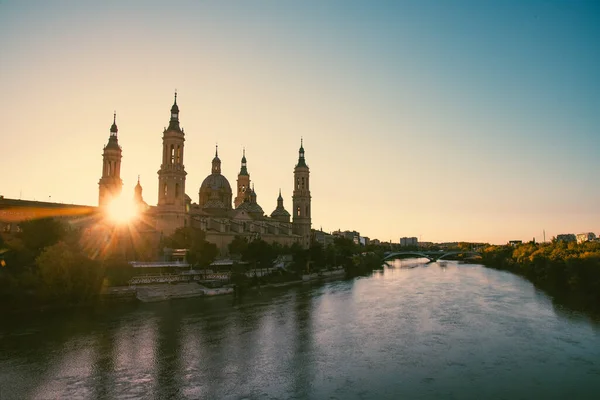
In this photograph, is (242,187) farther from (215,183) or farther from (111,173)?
(111,173)

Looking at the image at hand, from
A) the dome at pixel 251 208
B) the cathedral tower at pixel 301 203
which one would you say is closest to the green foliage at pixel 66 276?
the dome at pixel 251 208

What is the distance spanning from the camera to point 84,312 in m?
32.2

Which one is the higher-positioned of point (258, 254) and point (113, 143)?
point (113, 143)

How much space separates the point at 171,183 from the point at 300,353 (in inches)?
1707

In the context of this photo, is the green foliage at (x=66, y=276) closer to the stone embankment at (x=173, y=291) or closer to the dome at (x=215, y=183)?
the stone embankment at (x=173, y=291)

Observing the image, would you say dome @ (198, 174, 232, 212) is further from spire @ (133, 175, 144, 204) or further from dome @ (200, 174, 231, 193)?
spire @ (133, 175, 144, 204)

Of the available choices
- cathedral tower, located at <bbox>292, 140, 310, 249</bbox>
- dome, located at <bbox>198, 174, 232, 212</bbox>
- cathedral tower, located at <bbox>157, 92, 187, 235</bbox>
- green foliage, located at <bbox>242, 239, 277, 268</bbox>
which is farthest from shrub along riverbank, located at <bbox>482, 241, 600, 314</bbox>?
dome, located at <bbox>198, 174, 232, 212</bbox>

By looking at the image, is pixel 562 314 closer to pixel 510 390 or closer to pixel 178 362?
pixel 510 390

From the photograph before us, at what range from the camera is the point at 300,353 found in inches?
915

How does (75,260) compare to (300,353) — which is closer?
(300,353)

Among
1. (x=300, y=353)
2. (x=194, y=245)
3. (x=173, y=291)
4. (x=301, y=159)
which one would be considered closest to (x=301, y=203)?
(x=301, y=159)

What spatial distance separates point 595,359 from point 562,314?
480 inches

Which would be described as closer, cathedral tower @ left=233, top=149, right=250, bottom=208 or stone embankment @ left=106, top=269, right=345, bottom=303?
stone embankment @ left=106, top=269, right=345, bottom=303

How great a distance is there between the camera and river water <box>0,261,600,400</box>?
58.6 ft
